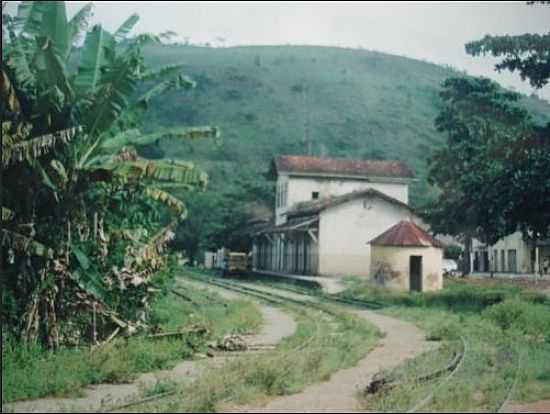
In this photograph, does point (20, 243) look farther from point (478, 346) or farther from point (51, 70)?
point (478, 346)

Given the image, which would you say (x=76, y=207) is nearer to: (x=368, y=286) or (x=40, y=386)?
(x=40, y=386)

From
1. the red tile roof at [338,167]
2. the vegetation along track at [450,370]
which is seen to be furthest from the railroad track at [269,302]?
the red tile roof at [338,167]

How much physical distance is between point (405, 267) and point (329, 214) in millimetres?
9223

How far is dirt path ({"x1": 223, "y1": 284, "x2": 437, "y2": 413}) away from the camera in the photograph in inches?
348

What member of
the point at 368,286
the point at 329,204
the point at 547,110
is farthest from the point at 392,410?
the point at 329,204

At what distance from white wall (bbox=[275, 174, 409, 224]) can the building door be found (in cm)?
1650

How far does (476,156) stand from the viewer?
26250mm

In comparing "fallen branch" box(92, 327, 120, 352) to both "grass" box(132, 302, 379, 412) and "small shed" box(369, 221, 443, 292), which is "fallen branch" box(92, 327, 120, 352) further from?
"small shed" box(369, 221, 443, 292)

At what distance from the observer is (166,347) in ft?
41.7

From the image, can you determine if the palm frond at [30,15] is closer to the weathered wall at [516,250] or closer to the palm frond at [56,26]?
the palm frond at [56,26]

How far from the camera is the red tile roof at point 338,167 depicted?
153 feet

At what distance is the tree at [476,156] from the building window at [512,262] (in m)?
3.75

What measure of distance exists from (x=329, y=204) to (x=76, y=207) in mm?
25905

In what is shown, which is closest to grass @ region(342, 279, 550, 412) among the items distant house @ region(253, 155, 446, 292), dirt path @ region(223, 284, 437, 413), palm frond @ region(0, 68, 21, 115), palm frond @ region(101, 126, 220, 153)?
dirt path @ region(223, 284, 437, 413)
